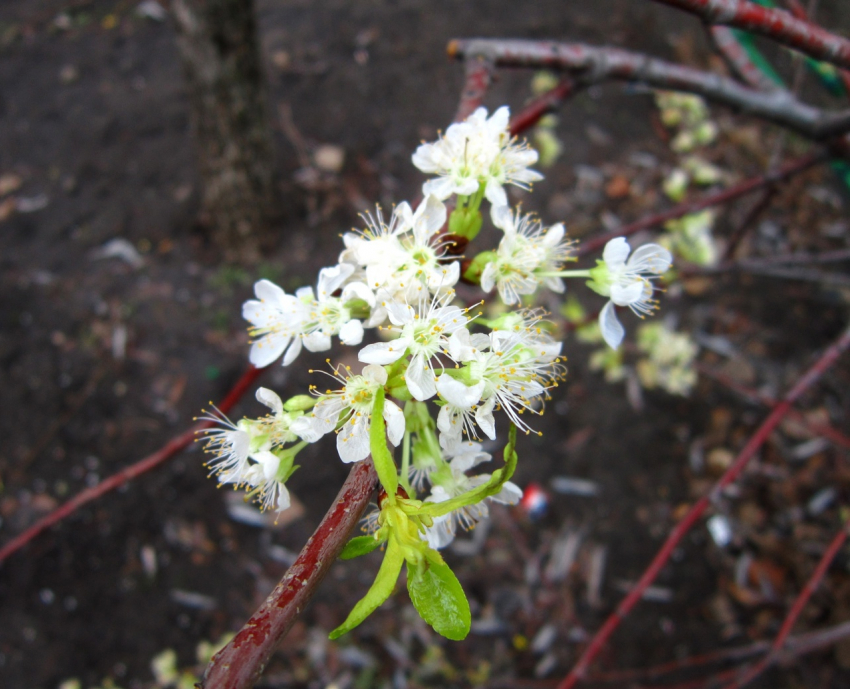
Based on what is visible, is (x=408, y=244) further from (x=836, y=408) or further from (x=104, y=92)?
(x=104, y=92)

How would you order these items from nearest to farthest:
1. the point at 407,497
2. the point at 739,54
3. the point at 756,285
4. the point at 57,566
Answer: the point at 407,497, the point at 739,54, the point at 57,566, the point at 756,285

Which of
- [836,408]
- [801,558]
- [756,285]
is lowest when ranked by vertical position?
[801,558]

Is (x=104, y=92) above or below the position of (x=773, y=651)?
above

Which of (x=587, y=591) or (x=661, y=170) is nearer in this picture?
(x=587, y=591)

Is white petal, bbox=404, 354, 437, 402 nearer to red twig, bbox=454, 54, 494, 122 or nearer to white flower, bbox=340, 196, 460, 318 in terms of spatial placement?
white flower, bbox=340, 196, 460, 318

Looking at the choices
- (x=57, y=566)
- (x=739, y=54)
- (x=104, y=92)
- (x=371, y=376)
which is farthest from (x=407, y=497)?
(x=104, y=92)

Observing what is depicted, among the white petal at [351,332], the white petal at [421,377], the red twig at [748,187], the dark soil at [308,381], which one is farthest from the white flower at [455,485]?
the dark soil at [308,381]

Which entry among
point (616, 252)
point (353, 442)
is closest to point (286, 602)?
point (353, 442)

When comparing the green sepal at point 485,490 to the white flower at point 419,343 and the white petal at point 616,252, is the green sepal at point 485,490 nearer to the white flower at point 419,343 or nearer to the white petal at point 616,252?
the white flower at point 419,343
